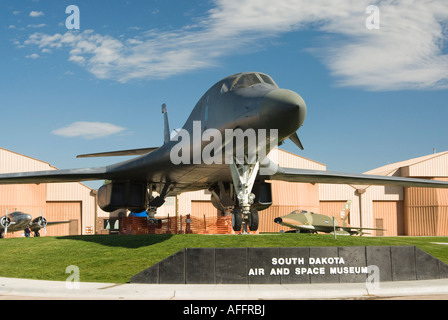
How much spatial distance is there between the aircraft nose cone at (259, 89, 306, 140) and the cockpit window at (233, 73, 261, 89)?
145 cm

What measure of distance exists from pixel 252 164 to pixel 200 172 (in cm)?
431

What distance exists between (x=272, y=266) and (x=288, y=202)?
3119 cm

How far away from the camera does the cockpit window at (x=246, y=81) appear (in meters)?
12.0

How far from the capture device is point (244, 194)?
39.9 feet

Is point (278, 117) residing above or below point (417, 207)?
above

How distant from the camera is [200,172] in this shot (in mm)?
16844

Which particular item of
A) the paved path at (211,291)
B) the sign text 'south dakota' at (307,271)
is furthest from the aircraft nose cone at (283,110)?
the paved path at (211,291)

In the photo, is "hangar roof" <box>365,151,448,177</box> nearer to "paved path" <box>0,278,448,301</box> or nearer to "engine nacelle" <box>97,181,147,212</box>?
"engine nacelle" <box>97,181,147,212</box>

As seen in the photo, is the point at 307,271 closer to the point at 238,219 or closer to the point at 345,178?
the point at 238,219

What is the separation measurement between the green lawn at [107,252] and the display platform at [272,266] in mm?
1499

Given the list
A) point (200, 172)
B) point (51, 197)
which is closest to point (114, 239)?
point (200, 172)

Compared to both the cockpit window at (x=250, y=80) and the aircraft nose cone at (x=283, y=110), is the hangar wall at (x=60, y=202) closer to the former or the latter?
the cockpit window at (x=250, y=80)

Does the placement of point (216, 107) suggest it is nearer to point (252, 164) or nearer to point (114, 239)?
point (252, 164)
